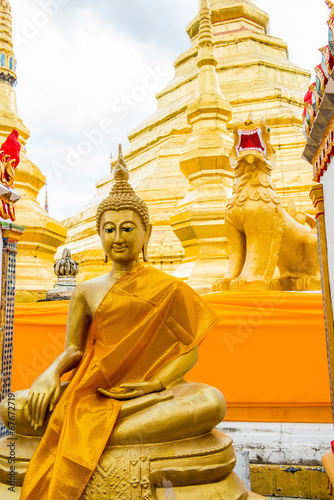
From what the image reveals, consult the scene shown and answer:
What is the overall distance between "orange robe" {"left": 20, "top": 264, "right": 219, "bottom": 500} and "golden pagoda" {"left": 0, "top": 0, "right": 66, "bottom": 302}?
15.4 feet

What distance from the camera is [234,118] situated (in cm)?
1002

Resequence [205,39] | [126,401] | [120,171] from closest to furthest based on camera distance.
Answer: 1. [126,401]
2. [120,171]
3. [205,39]

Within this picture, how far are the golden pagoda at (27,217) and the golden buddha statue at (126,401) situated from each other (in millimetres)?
4646

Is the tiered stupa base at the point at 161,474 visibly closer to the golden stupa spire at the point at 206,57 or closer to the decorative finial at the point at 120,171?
the decorative finial at the point at 120,171

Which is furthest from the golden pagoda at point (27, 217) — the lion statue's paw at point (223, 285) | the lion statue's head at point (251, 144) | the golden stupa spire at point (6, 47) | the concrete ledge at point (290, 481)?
the concrete ledge at point (290, 481)

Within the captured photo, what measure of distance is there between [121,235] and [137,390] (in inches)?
28.7

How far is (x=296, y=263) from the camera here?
16.2 feet

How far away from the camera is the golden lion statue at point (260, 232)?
179 inches

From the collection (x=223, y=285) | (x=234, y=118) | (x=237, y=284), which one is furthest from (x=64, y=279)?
(x=234, y=118)

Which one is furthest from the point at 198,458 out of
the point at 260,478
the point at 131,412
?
the point at 260,478

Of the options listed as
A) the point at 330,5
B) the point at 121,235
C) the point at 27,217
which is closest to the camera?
the point at 330,5

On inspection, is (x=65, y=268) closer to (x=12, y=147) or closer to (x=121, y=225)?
(x=12, y=147)

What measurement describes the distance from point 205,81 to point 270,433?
21.4ft

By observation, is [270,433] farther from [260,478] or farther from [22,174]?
[22,174]
